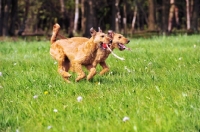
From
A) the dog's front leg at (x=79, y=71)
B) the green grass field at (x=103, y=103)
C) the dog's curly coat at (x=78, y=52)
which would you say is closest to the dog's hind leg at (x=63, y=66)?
the dog's curly coat at (x=78, y=52)

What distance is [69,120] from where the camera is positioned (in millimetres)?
4391

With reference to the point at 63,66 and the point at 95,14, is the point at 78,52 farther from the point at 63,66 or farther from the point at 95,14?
the point at 95,14

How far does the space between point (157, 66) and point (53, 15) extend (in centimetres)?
4116

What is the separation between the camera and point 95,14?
36656 millimetres

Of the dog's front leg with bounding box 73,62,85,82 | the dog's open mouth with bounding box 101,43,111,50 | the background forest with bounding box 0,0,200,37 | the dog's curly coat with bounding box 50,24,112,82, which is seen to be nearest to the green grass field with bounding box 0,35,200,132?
the dog's front leg with bounding box 73,62,85,82

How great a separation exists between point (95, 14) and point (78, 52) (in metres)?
30.1

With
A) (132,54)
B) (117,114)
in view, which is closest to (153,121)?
(117,114)

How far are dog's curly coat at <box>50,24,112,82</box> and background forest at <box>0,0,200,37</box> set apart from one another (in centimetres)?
1829

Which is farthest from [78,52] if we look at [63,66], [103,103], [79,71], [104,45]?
[103,103]

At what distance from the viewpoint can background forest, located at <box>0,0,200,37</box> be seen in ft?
95.9

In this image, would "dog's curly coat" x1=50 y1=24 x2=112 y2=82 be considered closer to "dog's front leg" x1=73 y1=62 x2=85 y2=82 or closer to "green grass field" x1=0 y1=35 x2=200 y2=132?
"dog's front leg" x1=73 y1=62 x2=85 y2=82

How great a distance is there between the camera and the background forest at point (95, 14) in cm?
2922

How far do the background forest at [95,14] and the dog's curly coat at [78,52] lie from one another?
18288mm

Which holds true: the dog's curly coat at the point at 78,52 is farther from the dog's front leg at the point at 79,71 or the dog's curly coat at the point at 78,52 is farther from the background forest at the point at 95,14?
the background forest at the point at 95,14
